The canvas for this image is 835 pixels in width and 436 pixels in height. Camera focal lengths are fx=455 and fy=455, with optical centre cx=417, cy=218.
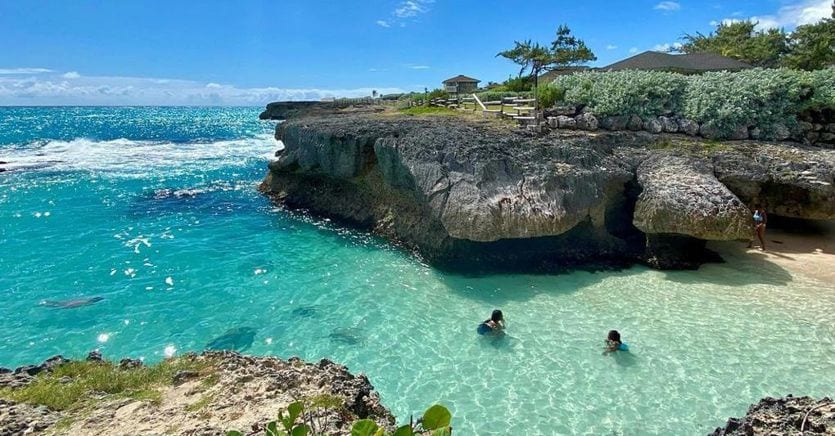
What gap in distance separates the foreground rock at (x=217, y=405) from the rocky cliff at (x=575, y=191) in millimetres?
9796

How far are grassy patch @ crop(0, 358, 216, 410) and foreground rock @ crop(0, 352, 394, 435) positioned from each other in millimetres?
122

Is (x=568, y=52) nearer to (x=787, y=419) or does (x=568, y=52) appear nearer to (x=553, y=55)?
(x=553, y=55)

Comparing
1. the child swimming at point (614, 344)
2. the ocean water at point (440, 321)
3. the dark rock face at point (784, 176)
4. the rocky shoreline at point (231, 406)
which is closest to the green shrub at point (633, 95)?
the dark rock face at point (784, 176)

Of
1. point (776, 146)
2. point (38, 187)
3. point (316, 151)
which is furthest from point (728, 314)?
point (38, 187)

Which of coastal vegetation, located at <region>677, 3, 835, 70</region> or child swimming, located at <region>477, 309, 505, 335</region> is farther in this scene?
coastal vegetation, located at <region>677, 3, 835, 70</region>

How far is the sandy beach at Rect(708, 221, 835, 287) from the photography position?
16.5m

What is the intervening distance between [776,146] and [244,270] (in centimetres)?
2350

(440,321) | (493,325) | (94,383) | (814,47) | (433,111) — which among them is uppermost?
(814,47)

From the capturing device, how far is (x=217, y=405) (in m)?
6.92

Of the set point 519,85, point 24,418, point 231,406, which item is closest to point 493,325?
point 231,406

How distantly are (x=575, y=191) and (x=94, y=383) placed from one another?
51.7 feet

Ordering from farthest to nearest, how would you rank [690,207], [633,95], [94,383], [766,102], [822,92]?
[633,95], [766,102], [822,92], [690,207], [94,383]

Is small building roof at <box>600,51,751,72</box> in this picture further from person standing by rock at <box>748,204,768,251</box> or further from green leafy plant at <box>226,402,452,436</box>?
green leafy plant at <box>226,402,452,436</box>

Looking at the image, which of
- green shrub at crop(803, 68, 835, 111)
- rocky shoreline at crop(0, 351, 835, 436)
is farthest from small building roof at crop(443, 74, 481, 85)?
rocky shoreline at crop(0, 351, 835, 436)
